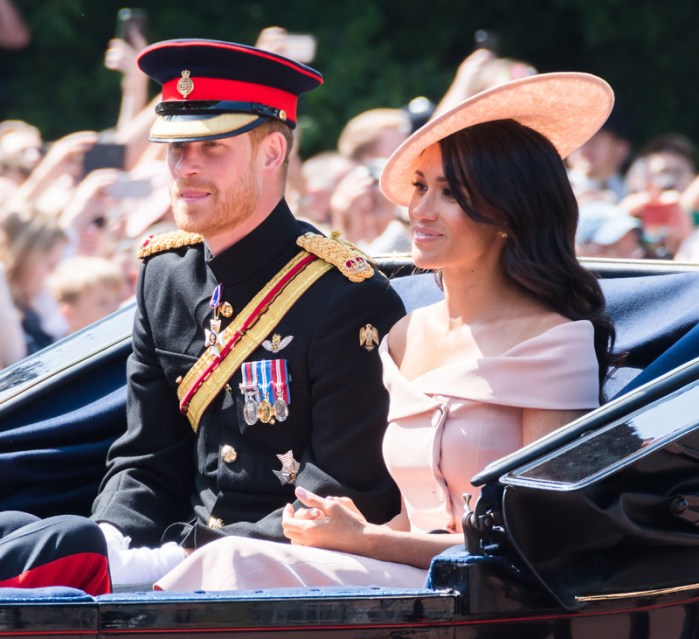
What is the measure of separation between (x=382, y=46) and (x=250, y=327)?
8.13 m

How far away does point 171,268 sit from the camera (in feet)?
10.8

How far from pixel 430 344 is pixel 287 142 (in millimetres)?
605

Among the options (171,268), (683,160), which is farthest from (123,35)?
(171,268)

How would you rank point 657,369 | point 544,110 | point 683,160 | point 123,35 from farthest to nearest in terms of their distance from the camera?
point 123,35 < point 683,160 < point 544,110 < point 657,369

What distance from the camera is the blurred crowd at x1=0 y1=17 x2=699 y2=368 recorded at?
511 centimetres

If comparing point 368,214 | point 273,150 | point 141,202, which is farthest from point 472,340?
point 141,202

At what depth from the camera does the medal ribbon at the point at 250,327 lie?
3027 millimetres

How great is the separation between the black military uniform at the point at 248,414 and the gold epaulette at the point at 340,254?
2 cm

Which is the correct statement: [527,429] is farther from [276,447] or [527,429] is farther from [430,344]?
[276,447]

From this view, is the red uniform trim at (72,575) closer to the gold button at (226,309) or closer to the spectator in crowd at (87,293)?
the gold button at (226,309)

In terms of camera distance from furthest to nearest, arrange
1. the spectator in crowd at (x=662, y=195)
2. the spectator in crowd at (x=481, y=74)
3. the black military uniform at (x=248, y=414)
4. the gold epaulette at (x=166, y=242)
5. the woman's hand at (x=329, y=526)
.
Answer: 1. the spectator in crowd at (x=481, y=74)
2. the spectator in crowd at (x=662, y=195)
3. the gold epaulette at (x=166, y=242)
4. the black military uniform at (x=248, y=414)
5. the woman's hand at (x=329, y=526)

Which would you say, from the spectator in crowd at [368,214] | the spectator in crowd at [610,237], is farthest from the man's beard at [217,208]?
the spectator in crowd at [610,237]

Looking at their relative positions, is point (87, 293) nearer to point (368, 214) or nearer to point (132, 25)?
point (368, 214)

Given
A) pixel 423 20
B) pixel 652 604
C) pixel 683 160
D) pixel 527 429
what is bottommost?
pixel 652 604
